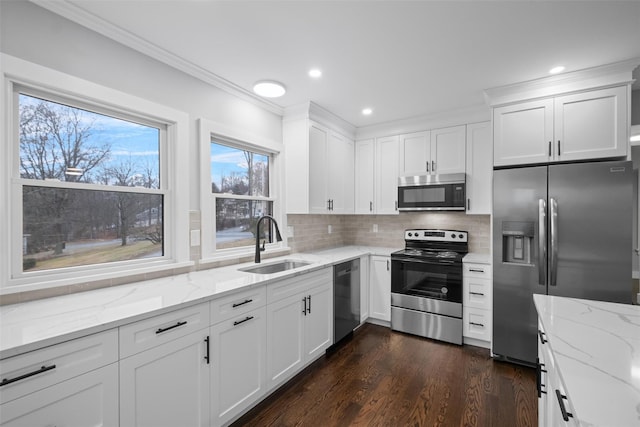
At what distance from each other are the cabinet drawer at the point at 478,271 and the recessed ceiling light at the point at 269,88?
254 cm

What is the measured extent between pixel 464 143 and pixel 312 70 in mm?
2004

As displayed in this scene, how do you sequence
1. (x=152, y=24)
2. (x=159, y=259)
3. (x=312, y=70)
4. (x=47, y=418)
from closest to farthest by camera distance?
(x=47, y=418) < (x=152, y=24) < (x=159, y=259) < (x=312, y=70)

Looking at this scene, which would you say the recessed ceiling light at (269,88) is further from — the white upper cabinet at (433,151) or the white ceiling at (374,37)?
the white upper cabinet at (433,151)

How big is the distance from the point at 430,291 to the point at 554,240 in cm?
128

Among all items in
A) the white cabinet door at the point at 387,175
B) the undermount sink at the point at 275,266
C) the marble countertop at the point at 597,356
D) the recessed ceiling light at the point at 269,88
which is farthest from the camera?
the white cabinet door at the point at 387,175

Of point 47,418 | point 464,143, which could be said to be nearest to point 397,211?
point 464,143

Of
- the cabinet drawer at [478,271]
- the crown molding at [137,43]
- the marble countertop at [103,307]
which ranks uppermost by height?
the crown molding at [137,43]

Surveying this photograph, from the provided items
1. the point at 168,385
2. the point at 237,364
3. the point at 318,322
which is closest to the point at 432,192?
the point at 318,322

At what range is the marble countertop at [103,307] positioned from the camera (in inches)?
44.8

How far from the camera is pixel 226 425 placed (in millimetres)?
1878

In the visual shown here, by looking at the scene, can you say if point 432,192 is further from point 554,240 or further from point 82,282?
point 82,282

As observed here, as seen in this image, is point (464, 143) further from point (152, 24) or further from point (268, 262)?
point (152, 24)

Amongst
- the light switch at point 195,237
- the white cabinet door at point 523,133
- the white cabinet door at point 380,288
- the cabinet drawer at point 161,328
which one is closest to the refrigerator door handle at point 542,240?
the white cabinet door at point 523,133

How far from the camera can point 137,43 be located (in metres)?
1.97
